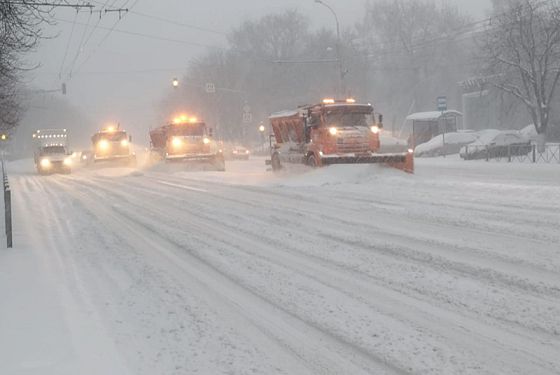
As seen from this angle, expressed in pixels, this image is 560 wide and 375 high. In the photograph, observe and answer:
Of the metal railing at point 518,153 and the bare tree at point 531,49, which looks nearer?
the metal railing at point 518,153

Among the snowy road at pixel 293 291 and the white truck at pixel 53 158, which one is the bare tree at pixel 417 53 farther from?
the snowy road at pixel 293 291

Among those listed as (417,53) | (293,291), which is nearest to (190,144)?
(293,291)

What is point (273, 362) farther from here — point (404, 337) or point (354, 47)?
point (354, 47)

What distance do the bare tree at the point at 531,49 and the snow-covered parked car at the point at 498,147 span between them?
4.13 ft

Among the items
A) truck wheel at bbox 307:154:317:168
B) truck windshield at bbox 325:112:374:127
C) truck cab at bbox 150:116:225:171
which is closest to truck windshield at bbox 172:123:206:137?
truck cab at bbox 150:116:225:171

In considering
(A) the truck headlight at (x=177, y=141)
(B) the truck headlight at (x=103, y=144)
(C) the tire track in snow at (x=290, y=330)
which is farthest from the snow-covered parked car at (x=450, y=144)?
(C) the tire track in snow at (x=290, y=330)

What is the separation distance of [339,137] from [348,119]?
3.61 ft

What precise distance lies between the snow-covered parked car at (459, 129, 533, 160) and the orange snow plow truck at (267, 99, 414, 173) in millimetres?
12337

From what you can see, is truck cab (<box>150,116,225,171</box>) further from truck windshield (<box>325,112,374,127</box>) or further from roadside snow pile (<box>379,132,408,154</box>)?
roadside snow pile (<box>379,132,408,154</box>)

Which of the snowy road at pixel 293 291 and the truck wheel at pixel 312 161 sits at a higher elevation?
the truck wheel at pixel 312 161

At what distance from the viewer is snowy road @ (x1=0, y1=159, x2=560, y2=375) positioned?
482 centimetres

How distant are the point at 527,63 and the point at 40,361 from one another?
113 feet

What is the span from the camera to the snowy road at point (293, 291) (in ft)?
15.8

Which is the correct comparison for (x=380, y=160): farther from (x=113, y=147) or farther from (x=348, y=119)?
(x=113, y=147)
